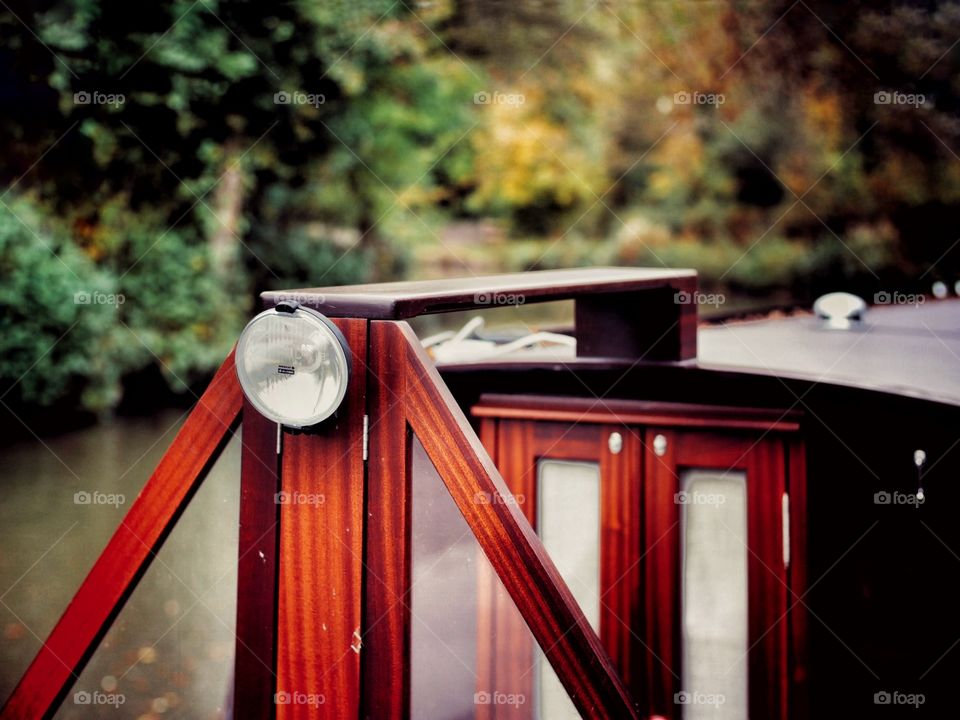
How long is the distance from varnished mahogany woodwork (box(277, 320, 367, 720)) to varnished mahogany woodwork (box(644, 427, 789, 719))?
987mm

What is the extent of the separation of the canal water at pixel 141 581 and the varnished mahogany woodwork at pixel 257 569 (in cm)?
15

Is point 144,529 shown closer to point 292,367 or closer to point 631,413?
point 292,367

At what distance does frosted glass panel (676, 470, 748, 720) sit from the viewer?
2.33 meters

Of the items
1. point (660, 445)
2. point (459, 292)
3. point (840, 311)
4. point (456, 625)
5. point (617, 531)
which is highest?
point (840, 311)

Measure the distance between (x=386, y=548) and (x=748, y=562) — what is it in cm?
109

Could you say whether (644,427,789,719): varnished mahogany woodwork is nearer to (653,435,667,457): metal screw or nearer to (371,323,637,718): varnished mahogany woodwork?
(653,435,667,457): metal screw

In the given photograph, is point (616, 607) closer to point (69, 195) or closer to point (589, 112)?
point (69, 195)

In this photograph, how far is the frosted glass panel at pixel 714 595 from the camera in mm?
2332

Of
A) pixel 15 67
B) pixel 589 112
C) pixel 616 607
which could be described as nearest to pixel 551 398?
pixel 616 607

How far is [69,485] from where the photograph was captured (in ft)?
22.1

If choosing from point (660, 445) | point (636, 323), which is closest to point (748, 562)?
point (660, 445)

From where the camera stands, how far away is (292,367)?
1.55 meters

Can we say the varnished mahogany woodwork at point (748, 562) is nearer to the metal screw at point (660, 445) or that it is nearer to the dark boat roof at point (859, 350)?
the metal screw at point (660, 445)

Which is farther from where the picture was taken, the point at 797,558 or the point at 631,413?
the point at 631,413
